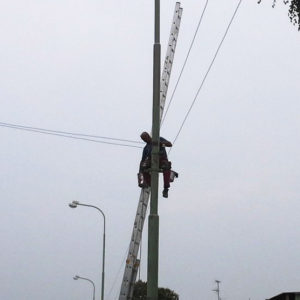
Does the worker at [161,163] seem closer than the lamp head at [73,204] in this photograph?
Yes

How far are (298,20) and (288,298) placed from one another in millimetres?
7516

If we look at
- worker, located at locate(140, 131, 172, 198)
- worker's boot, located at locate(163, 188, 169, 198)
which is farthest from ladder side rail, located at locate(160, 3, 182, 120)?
worker, located at locate(140, 131, 172, 198)

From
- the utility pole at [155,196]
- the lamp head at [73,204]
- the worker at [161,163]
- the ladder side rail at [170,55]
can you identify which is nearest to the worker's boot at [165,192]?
the worker at [161,163]

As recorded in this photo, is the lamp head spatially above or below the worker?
above

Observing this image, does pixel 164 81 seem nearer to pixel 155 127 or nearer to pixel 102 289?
pixel 155 127

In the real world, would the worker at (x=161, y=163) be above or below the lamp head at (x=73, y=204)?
below

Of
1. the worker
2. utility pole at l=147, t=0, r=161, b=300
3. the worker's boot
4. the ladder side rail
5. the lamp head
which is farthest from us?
the lamp head

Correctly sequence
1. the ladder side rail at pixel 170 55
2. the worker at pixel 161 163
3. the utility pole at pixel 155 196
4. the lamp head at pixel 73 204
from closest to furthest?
1. the utility pole at pixel 155 196
2. the worker at pixel 161 163
3. the ladder side rail at pixel 170 55
4. the lamp head at pixel 73 204

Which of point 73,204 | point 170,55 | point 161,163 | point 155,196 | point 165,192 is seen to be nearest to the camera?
point 155,196

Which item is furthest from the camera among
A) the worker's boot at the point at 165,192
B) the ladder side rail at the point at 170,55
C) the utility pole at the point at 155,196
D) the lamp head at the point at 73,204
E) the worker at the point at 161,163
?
the lamp head at the point at 73,204

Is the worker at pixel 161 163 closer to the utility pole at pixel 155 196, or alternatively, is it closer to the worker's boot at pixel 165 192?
the worker's boot at pixel 165 192

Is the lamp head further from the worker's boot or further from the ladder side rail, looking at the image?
the worker's boot

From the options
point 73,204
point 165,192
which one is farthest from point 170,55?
point 73,204

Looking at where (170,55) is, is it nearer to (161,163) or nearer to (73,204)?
(161,163)
